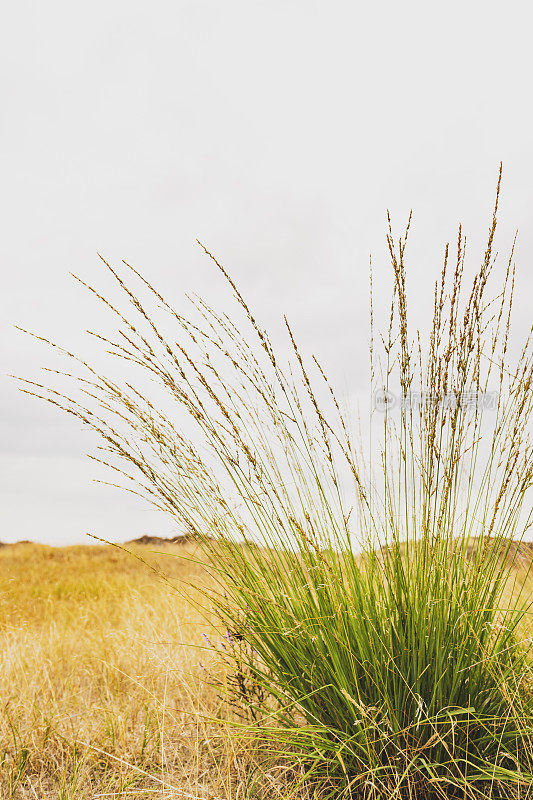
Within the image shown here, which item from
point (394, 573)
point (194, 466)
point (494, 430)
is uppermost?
point (494, 430)

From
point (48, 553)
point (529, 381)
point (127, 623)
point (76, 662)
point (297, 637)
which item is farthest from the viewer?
point (48, 553)

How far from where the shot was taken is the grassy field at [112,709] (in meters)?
2.24

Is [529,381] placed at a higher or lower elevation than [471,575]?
higher

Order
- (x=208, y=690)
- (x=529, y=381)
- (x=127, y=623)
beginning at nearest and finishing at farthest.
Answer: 1. (x=529, y=381)
2. (x=208, y=690)
3. (x=127, y=623)

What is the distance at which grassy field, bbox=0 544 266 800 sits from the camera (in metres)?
2.24

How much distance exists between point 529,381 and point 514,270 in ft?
1.53

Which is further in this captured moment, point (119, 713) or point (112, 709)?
point (112, 709)

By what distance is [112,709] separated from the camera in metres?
2.90

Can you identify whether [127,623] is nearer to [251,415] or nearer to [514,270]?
[251,415]

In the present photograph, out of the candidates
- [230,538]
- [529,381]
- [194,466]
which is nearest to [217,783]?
[230,538]

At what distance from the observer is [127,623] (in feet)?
13.6

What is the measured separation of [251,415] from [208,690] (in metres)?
1.77

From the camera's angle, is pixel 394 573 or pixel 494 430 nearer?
pixel 394 573

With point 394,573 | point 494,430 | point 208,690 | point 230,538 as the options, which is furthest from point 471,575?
point 208,690
